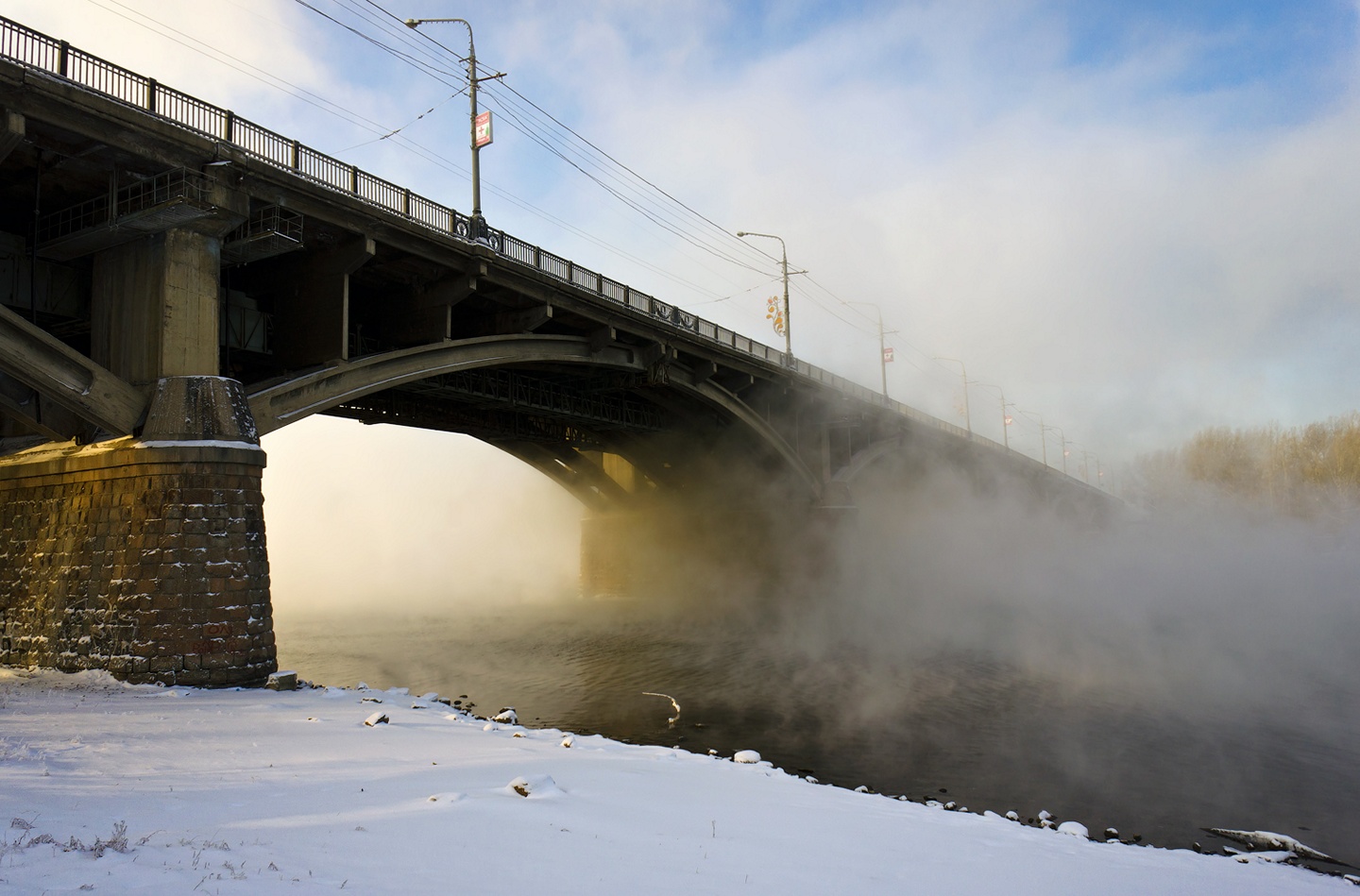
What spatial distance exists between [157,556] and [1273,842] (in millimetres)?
17953

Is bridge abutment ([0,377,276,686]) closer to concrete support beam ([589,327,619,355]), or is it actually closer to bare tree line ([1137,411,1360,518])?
concrete support beam ([589,327,619,355])

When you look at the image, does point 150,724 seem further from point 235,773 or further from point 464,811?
point 464,811

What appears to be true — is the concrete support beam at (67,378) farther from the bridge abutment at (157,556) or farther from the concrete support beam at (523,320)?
the concrete support beam at (523,320)

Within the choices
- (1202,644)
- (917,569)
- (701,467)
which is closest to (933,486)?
(917,569)

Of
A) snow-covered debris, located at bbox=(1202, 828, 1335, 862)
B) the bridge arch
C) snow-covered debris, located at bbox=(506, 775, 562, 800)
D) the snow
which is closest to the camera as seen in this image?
the snow

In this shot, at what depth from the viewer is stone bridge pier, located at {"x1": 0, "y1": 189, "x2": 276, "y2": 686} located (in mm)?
14516

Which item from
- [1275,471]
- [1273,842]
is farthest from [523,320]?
[1275,471]

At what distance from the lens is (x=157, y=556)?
14.7m

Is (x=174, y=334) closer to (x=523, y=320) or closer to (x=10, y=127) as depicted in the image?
(x=10, y=127)

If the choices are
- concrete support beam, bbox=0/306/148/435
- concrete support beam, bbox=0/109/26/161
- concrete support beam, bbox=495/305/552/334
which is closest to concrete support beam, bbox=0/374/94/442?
concrete support beam, bbox=0/306/148/435

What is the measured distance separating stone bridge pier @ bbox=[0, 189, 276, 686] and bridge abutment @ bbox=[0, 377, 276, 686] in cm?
3

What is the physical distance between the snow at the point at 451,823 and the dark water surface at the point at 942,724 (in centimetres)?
433

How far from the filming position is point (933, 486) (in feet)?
224

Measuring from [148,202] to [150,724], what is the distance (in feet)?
36.2
